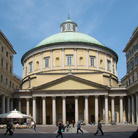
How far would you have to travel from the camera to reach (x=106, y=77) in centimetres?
6544

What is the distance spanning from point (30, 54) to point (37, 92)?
17.8 metres

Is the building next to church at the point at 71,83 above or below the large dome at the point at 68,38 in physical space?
below

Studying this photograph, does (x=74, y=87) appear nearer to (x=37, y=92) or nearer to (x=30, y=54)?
(x=37, y=92)

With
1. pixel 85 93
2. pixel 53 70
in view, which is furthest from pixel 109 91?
pixel 53 70

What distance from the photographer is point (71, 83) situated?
55312 mm

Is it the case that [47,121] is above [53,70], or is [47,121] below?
below

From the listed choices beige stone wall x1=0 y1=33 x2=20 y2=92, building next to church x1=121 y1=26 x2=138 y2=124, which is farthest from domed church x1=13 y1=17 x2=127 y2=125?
beige stone wall x1=0 y1=33 x2=20 y2=92

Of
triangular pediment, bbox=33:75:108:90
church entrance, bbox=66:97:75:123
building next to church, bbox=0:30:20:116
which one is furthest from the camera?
church entrance, bbox=66:97:75:123

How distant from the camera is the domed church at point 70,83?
179ft

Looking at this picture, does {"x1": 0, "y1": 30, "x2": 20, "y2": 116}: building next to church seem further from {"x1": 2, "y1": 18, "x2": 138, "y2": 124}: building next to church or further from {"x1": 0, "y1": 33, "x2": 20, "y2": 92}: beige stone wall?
{"x1": 2, "y1": 18, "x2": 138, "y2": 124}: building next to church

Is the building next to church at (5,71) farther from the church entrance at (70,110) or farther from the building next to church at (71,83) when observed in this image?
the church entrance at (70,110)

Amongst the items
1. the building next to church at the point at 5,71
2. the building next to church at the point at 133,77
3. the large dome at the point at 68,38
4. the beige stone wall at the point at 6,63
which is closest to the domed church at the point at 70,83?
the large dome at the point at 68,38

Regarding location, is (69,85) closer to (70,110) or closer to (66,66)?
(70,110)

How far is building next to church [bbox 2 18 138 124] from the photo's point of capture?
54.7 m
